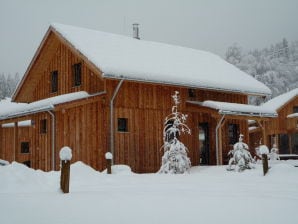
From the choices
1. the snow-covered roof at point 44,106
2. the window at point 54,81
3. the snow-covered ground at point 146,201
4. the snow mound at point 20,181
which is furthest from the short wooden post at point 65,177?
the window at point 54,81

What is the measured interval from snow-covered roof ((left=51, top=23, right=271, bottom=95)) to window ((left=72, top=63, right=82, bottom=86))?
1.21 metres

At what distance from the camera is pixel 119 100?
62.0 feet

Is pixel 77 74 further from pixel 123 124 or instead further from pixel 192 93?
pixel 192 93

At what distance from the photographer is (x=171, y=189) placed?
10.5m

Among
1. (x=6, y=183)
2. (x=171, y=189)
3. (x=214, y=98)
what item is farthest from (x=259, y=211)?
(x=214, y=98)

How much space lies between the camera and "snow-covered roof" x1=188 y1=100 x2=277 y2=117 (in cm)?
2055

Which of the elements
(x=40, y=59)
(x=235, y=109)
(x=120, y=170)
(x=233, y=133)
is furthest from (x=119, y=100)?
(x=233, y=133)

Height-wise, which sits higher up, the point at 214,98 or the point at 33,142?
the point at 214,98

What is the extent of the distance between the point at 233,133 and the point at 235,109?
12.7 feet

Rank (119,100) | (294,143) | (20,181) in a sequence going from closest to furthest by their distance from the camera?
(20,181) → (119,100) → (294,143)

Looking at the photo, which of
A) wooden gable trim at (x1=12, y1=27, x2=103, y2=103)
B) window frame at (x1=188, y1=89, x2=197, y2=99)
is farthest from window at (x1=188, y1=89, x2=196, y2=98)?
wooden gable trim at (x1=12, y1=27, x2=103, y2=103)

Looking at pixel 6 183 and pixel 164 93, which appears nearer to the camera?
pixel 6 183

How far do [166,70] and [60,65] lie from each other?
5325 millimetres

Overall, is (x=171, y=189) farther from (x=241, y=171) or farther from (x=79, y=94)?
(x=79, y=94)
